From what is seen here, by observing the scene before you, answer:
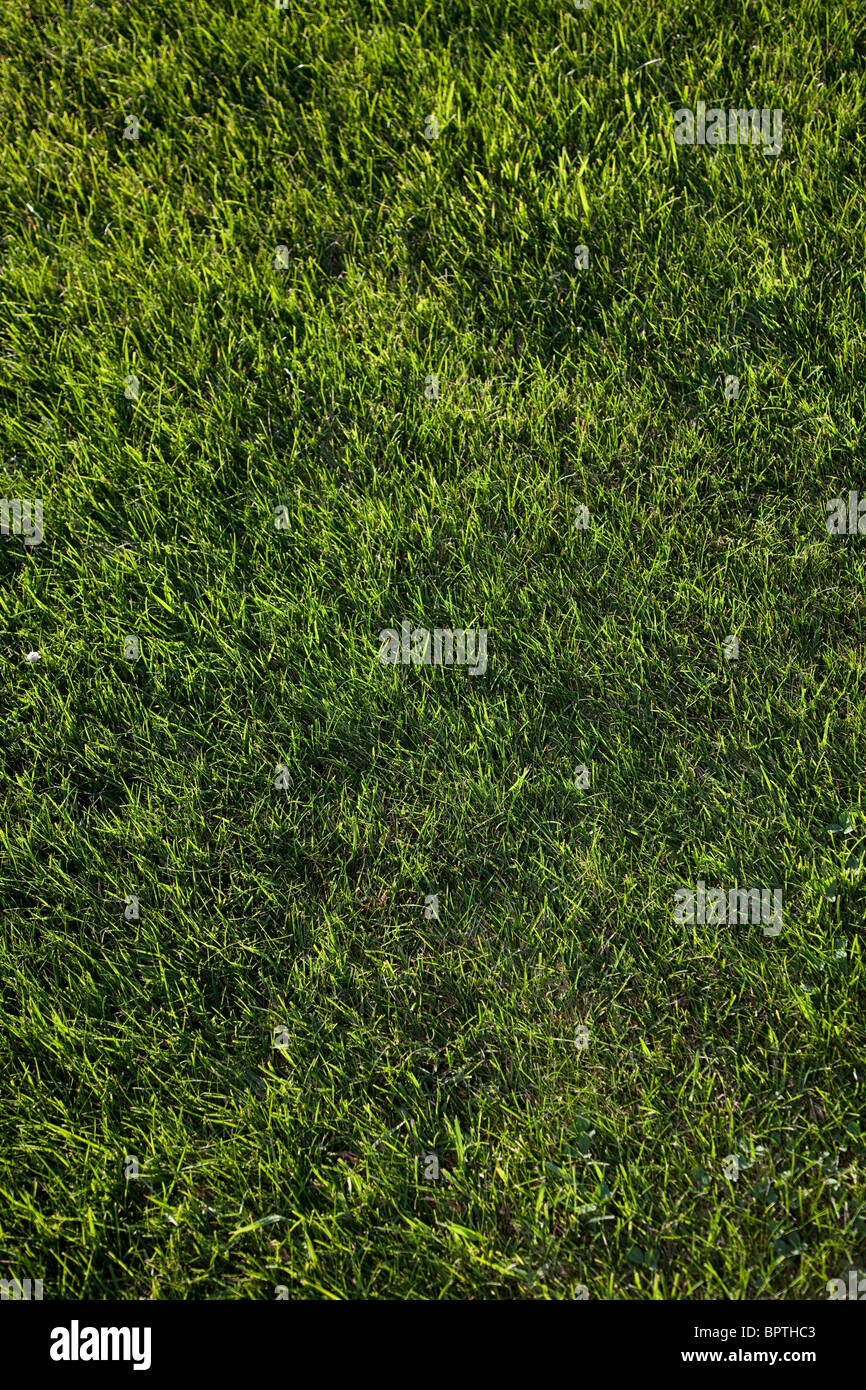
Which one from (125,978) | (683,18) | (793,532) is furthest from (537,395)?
(125,978)

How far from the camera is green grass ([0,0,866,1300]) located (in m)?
2.16

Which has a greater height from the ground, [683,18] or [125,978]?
[683,18]

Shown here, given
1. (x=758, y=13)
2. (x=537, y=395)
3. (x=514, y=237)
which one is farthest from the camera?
(x=758, y=13)

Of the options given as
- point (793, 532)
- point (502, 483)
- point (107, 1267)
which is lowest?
point (107, 1267)

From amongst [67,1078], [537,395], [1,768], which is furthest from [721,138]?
[67,1078]

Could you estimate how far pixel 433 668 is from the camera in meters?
2.79

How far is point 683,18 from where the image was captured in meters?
3.80

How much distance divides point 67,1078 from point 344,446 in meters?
2.00

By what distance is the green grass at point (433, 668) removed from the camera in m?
2.16

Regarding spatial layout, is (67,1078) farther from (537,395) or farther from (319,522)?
(537,395)

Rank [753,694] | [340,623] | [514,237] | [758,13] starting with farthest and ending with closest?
[758,13] → [514,237] → [340,623] → [753,694]

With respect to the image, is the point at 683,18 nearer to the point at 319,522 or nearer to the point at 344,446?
the point at 344,446

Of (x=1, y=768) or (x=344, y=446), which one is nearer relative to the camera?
(x=1, y=768)

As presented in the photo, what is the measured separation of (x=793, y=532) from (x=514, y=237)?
1507 millimetres
